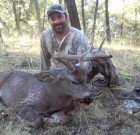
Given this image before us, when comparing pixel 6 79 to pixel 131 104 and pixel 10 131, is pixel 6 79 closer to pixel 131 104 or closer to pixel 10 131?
pixel 10 131

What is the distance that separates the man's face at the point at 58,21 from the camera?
17.9 feet

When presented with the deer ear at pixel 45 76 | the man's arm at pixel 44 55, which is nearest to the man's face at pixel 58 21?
the man's arm at pixel 44 55

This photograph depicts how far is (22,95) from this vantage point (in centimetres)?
503

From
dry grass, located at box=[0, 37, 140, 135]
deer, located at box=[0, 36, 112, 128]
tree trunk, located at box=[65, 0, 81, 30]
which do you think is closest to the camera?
dry grass, located at box=[0, 37, 140, 135]

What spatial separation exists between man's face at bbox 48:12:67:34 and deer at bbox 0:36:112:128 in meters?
0.92

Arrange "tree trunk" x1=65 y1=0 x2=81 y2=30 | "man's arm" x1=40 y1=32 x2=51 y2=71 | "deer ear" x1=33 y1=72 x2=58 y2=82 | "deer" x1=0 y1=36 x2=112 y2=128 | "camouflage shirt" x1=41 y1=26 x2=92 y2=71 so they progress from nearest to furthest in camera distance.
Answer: "deer" x1=0 y1=36 x2=112 y2=128 → "deer ear" x1=33 y1=72 x2=58 y2=82 → "camouflage shirt" x1=41 y1=26 x2=92 y2=71 → "man's arm" x1=40 y1=32 x2=51 y2=71 → "tree trunk" x1=65 y1=0 x2=81 y2=30

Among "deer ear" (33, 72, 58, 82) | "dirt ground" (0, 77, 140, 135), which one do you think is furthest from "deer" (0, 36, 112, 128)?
"dirt ground" (0, 77, 140, 135)

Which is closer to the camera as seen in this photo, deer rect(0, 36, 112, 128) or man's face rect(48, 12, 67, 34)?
deer rect(0, 36, 112, 128)

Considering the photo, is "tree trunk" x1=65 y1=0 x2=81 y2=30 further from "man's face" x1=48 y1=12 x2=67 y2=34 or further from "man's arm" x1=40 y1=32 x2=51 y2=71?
"man's face" x1=48 y1=12 x2=67 y2=34

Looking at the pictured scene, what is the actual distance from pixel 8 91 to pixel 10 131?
1.24 metres

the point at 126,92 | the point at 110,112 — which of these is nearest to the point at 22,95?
the point at 110,112

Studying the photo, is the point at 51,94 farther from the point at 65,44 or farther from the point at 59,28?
the point at 59,28

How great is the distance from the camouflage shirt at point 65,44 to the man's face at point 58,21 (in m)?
0.17

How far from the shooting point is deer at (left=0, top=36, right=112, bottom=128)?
14.5ft
